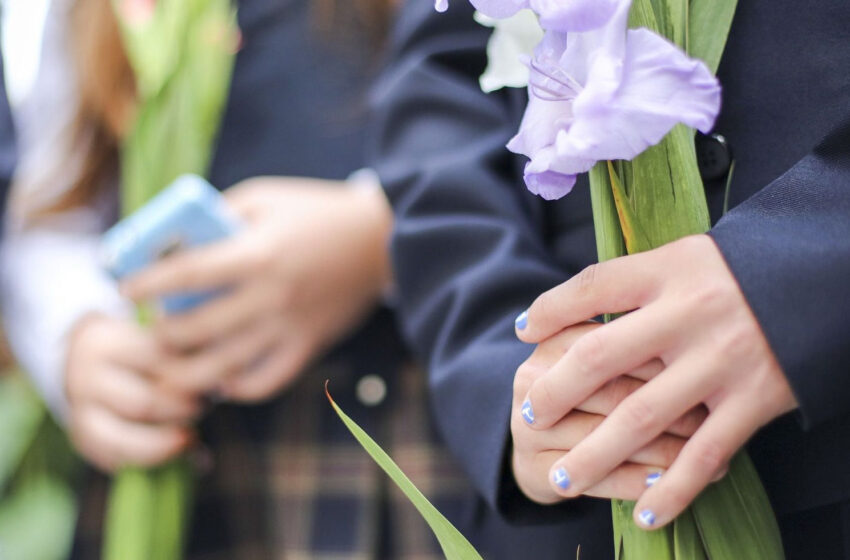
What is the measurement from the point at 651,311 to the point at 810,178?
0.28ft

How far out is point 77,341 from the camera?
2.55 feet

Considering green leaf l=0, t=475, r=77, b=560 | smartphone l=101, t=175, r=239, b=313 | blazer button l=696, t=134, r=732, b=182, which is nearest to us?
blazer button l=696, t=134, r=732, b=182

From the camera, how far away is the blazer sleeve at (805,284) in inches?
11.9

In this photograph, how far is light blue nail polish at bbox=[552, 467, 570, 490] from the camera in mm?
330

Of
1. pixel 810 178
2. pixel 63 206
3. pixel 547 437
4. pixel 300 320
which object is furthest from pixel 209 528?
pixel 810 178

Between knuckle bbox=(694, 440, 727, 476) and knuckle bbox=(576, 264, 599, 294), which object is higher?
knuckle bbox=(576, 264, 599, 294)

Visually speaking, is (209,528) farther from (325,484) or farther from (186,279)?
(186,279)

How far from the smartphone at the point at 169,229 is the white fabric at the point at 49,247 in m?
0.14

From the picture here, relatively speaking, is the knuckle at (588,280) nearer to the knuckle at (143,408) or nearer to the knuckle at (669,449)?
the knuckle at (669,449)

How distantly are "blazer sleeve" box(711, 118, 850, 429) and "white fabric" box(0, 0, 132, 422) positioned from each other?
65 cm

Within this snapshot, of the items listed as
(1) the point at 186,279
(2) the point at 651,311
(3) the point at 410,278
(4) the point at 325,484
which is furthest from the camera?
(4) the point at 325,484

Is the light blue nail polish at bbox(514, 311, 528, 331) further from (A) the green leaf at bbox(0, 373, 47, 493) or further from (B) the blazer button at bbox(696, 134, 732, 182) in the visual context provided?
(A) the green leaf at bbox(0, 373, 47, 493)

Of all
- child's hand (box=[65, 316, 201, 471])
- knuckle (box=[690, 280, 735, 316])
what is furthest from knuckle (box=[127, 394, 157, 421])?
knuckle (box=[690, 280, 735, 316])

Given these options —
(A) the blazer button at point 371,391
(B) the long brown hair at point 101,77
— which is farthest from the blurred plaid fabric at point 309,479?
(B) the long brown hair at point 101,77
